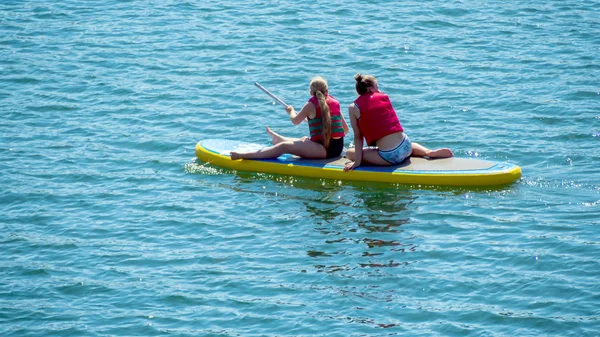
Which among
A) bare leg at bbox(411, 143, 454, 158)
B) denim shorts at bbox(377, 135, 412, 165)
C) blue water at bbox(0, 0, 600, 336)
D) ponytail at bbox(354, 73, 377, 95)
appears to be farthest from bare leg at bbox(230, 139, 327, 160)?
bare leg at bbox(411, 143, 454, 158)

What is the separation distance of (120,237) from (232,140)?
10.7 ft

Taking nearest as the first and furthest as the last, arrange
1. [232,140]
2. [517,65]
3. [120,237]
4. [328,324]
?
[328,324], [120,237], [232,140], [517,65]

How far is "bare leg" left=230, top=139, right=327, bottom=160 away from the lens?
1223 centimetres

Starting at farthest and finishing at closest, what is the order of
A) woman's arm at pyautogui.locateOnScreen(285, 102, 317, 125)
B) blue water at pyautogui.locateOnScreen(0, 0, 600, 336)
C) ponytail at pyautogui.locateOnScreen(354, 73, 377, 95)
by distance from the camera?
1. woman's arm at pyautogui.locateOnScreen(285, 102, 317, 125)
2. ponytail at pyautogui.locateOnScreen(354, 73, 377, 95)
3. blue water at pyautogui.locateOnScreen(0, 0, 600, 336)

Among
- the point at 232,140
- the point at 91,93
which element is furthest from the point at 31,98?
the point at 232,140

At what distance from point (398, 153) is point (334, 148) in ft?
2.91

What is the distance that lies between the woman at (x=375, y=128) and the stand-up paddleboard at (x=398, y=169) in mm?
123

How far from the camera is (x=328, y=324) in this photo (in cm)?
858

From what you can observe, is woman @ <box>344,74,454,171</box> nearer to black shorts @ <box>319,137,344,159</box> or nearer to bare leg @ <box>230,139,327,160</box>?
black shorts @ <box>319,137,344,159</box>

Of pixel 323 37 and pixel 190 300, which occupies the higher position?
pixel 323 37

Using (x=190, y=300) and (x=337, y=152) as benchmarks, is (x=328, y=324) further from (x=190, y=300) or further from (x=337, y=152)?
(x=337, y=152)

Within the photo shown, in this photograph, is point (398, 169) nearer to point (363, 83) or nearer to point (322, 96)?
point (363, 83)

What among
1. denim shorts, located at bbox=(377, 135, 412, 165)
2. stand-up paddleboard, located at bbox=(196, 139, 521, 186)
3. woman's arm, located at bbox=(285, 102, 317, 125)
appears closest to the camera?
stand-up paddleboard, located at bbox=(196, 139, 521, 186)

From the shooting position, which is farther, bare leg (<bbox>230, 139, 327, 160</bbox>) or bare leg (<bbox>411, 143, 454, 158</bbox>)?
bare leg (<bbox>230, 139, 327, 160</bbox>)
